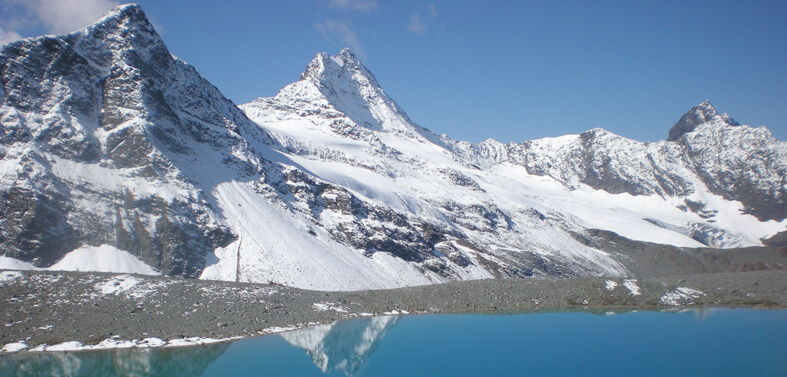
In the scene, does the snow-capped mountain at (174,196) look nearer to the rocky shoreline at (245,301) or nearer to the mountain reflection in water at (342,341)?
the rocky shoreline at (245,301)

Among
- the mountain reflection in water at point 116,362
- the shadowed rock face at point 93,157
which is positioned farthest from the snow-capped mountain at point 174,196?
the mountain reflection in water at point 116,362

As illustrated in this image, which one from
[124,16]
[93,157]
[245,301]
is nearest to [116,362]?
[245,301]

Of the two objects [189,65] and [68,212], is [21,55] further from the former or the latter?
[189,65]

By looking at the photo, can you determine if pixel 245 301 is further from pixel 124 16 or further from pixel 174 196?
pixel 124 16

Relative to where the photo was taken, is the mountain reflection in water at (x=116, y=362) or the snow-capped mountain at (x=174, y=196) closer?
the mountain reflection in water at (x=116, y=362)

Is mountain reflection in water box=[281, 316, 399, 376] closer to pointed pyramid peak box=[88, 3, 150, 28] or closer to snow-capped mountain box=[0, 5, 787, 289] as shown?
snow-capped mountain box=[0, 5, 787, 289]

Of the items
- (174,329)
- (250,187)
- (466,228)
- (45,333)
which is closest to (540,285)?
(174,329)
